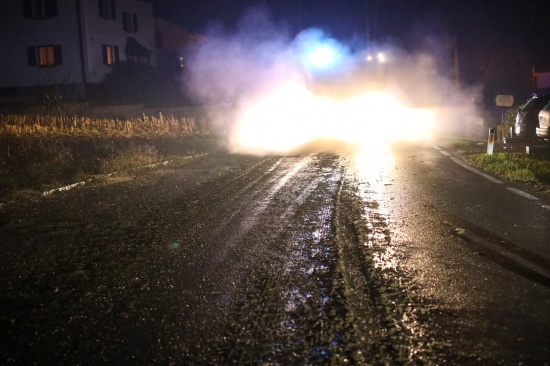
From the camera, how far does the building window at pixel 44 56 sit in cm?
3247

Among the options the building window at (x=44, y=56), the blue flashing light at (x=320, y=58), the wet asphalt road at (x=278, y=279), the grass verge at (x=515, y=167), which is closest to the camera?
the wet asphalt road at (x=278, y=279)

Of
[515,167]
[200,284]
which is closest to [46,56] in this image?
[515,167]

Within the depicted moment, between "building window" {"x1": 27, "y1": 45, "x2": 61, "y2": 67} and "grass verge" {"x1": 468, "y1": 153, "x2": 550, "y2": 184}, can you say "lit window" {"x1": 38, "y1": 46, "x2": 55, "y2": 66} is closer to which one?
"building window" {"x1": 27, "y1": 45, "x2": 61, "y2": 67}

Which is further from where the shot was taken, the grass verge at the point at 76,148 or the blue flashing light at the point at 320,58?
the blue flashing light at the point at 320,58

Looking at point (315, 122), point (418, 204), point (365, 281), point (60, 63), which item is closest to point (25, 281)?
point (365, 281)

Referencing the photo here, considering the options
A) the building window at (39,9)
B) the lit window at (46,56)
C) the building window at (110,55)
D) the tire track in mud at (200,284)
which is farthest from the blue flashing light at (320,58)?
the tire track in mud at (200,284)

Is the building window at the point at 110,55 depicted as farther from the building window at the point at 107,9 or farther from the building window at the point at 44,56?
the building window at the point at 44,56

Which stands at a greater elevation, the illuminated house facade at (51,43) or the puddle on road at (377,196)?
the illuminated house facade at (51,43)

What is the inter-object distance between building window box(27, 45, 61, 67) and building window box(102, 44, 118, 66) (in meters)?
3.10

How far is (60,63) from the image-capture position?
107ft

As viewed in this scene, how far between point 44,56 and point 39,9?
277cm

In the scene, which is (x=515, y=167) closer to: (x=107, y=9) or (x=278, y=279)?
(x=278, y=279)

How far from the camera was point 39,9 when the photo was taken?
3228 cm

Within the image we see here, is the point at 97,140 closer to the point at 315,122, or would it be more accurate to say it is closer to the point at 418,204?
the point at 418,204
